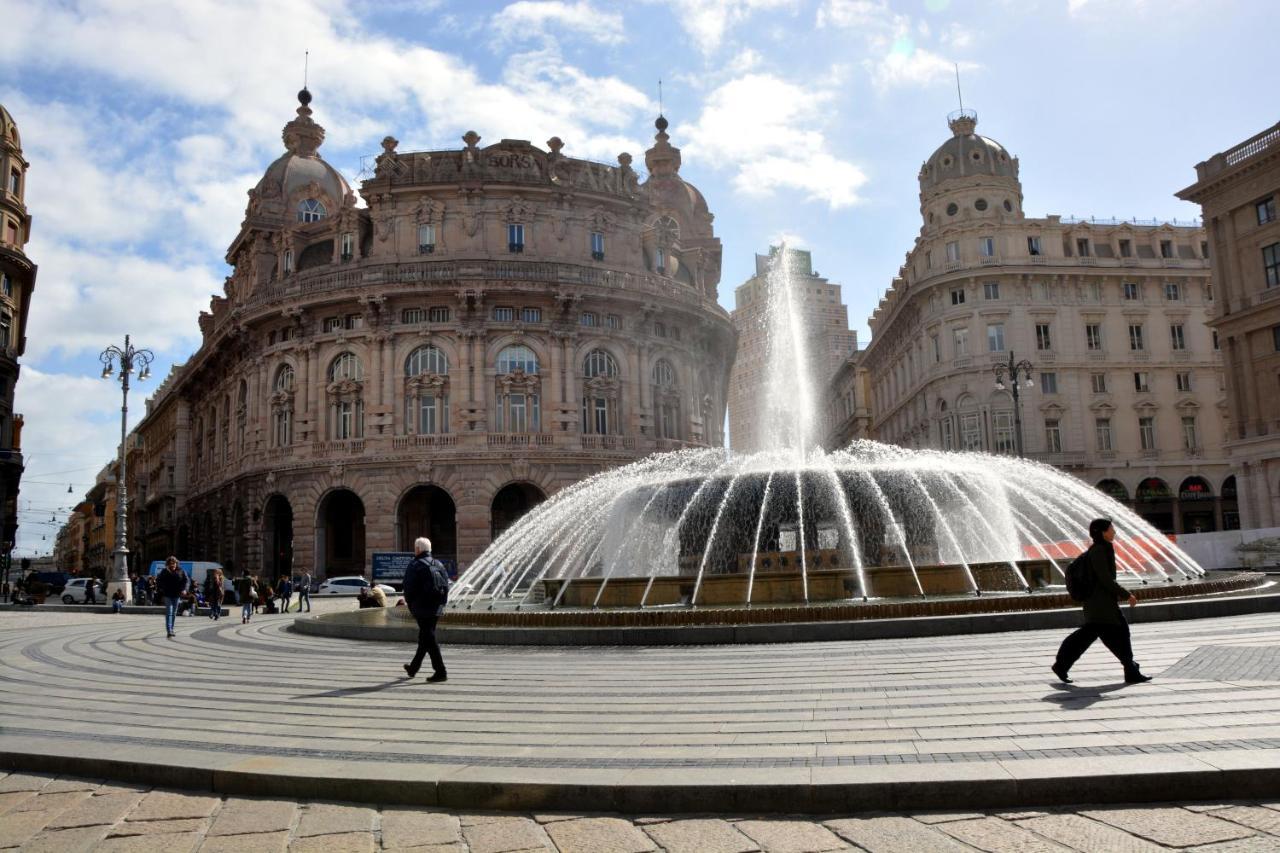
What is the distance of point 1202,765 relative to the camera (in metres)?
4.84

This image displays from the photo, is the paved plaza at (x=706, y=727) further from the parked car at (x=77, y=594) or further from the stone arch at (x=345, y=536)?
the stone arch at (x=345, y=536)

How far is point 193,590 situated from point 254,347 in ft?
82.3

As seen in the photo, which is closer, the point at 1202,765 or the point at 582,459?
the point at 1202,765

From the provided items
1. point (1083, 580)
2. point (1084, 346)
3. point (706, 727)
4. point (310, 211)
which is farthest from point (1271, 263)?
point (310, 211)

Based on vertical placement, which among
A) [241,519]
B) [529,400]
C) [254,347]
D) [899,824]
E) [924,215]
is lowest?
[899,824]

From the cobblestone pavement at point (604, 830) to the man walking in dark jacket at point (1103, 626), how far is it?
127 inches

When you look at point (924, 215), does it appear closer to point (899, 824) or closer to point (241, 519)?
point (241, 519)

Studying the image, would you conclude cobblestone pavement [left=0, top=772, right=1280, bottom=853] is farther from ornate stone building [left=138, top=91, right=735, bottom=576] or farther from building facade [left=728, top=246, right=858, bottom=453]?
building facade [left=728, top=246, right=858, bottom=453]

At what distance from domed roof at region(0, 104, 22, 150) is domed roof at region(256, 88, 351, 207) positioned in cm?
1195

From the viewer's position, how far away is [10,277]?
49562 mm

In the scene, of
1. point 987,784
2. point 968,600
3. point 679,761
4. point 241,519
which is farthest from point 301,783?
point 241,519

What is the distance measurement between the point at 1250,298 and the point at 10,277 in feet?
187

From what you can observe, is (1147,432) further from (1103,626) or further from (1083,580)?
(1103,626)

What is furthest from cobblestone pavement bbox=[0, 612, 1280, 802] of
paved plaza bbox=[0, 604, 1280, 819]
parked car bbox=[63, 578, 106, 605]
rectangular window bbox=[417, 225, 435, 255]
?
rectangular window bbox=[417, 225, 435, 255]
